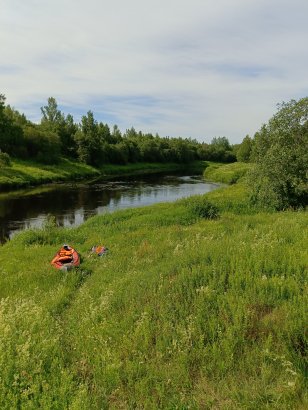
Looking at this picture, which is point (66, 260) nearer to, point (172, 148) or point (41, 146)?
point (41, 146)

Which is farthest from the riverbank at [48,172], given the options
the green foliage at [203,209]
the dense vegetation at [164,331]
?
the dense vegetation at [164,331]

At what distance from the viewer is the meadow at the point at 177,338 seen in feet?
17.2

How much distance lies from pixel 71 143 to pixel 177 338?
95704mm

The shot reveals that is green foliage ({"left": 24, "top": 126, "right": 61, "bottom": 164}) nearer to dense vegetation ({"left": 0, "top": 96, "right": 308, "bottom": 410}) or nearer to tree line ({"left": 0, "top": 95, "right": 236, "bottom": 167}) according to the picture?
tree line ({"left": 0, "top": 95, "right": 236, "bottom": 167})

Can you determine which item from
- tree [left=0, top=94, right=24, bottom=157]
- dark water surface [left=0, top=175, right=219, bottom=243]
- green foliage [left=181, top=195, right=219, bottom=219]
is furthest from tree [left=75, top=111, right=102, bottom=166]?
green foliage [left=181, top=195, right=219, bottom=219]

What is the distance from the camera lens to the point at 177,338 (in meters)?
6.44

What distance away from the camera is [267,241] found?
1055 centimetres

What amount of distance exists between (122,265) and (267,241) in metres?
5.04

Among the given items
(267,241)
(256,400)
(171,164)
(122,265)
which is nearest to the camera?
(256,400)

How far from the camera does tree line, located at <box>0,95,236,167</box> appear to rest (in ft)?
250

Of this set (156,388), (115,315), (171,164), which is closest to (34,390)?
(156,388)

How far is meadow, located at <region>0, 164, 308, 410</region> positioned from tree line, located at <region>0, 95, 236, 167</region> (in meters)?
64.4

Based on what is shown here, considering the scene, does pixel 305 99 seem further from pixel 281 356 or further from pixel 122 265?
pixel 281 356

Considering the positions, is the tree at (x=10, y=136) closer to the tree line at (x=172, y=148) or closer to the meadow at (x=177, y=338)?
the tree line at (x=172, y=148)
